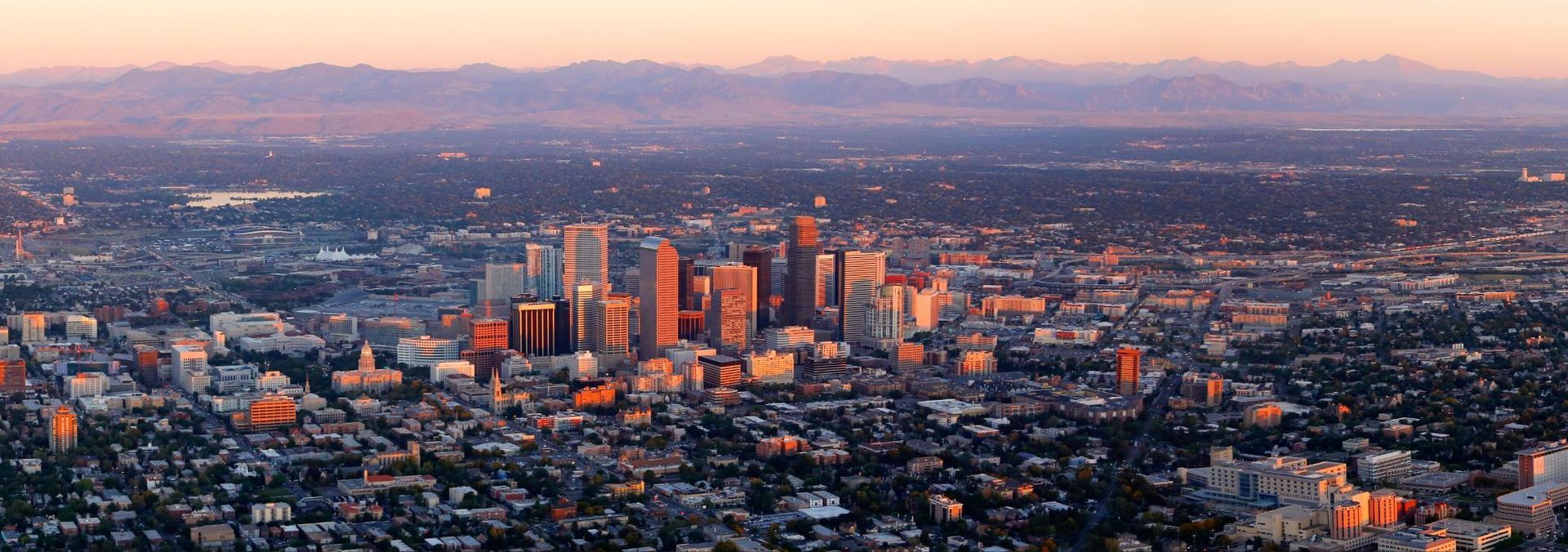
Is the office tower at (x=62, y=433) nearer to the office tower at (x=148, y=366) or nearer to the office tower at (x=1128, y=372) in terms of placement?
the office tower at (x=148, y=366)

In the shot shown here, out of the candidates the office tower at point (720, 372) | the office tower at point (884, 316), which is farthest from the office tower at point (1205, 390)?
the office tower at point (884, 316)

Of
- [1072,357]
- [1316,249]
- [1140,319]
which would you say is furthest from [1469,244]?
[1072,357]

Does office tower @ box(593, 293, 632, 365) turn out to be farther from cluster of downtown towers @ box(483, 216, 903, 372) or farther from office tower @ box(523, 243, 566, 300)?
office tower @ box(523, 243, 566, 300)

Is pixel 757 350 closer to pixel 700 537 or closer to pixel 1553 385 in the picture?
pixel 1553 385

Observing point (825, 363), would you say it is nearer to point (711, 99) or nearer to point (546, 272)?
point (546, 272)

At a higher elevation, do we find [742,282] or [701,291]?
[742,282]

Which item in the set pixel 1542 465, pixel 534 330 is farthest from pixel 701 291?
pixel 1542 465
